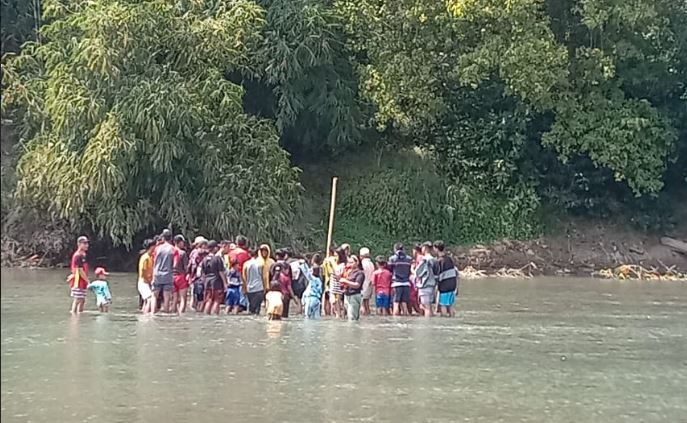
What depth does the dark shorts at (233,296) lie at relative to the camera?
22.1m

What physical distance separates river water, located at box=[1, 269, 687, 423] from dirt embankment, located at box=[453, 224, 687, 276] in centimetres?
1447

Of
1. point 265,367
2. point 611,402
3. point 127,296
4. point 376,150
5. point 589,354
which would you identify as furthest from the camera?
point 376,150

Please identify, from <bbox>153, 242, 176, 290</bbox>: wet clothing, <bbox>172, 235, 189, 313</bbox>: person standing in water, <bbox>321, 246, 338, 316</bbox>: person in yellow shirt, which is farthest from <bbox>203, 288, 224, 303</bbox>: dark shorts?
<bbox>321, 246, 338, 316</bbox>: person in yellow shirt

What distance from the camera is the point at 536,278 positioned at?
35625 mm

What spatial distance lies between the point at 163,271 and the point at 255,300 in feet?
6.14

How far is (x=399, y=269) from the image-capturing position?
72.8 ft

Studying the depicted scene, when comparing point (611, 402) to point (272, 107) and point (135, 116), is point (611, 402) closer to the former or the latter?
point (135, 116)

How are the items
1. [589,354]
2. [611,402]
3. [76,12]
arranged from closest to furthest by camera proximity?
[611,402], [589,354], [76,12]

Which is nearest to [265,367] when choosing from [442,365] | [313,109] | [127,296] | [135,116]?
[442,365]

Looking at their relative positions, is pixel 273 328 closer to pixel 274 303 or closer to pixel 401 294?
pixel 274 303

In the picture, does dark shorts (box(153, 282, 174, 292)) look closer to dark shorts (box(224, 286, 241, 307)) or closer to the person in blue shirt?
dark shorts (box(224, 286, 241, 307))

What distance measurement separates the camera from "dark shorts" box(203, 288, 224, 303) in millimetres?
21828

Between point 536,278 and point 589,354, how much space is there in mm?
19212

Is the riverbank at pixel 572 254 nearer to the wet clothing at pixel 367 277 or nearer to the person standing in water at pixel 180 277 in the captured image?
the person standing in water at pixel 180 277
